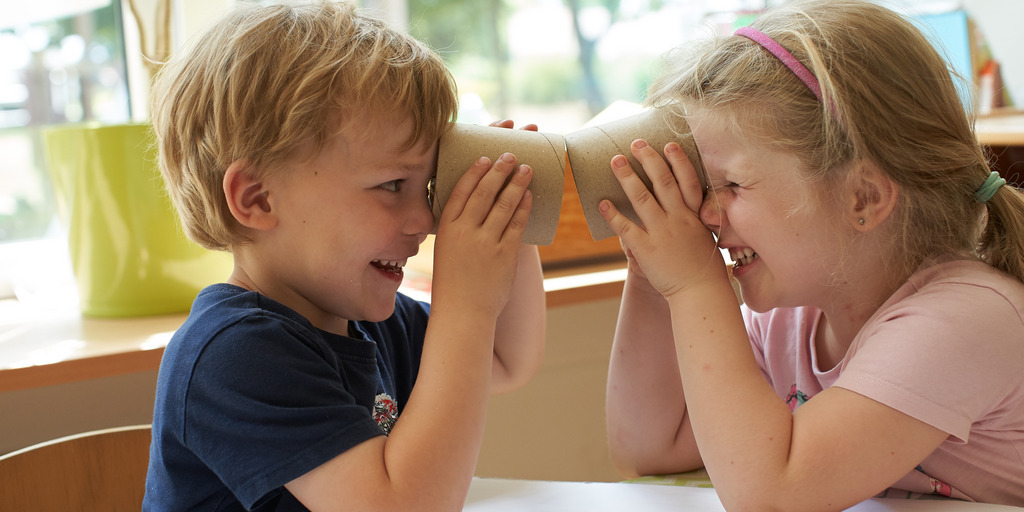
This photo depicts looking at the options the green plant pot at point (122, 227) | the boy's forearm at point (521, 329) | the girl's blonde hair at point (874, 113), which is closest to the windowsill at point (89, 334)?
the green plant pot at point (122, 227)

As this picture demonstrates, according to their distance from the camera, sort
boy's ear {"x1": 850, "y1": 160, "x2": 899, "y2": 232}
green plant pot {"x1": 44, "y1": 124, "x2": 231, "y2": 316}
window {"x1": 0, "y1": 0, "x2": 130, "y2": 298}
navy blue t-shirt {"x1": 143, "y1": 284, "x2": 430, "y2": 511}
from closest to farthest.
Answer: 1. navy blue t-shirt {"x1": 143, "y1": 284, "x2": 430, "y2": 511}
2. boy's ear {"x1": 850, "y1": 160, "x2": 899, "y2": 232}
3. green plant pot {"x1": 44, "y1": 124, "x2": 231, "y2": 316}
4. window {"x1": 0, "y1": 0, "x2": 130, "y2": 298}

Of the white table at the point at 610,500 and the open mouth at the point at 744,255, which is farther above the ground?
the open mouth at the point at 744,255

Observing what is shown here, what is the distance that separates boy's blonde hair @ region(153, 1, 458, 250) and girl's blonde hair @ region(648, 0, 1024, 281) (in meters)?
0.25

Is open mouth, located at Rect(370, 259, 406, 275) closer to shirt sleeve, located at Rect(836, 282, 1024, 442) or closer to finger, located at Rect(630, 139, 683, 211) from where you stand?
finger, located at Rect(630, 139, 683, 211)

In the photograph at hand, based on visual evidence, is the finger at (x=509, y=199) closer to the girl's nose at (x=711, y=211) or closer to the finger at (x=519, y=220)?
the finger at (x=519, y=220)

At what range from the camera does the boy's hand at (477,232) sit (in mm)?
822

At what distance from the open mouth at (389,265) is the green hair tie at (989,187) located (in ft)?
1.79

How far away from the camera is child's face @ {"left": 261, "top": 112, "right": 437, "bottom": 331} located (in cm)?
80

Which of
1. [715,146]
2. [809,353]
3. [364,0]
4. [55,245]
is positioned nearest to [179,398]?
[715,146]

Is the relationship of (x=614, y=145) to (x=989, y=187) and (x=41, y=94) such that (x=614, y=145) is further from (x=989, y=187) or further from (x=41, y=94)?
(x=41, y=94)

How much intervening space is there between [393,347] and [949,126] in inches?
24.0

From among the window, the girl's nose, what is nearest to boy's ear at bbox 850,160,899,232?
the girl's nose

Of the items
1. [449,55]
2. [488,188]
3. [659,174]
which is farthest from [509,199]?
[449,55]

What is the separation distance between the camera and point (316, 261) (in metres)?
0.83
